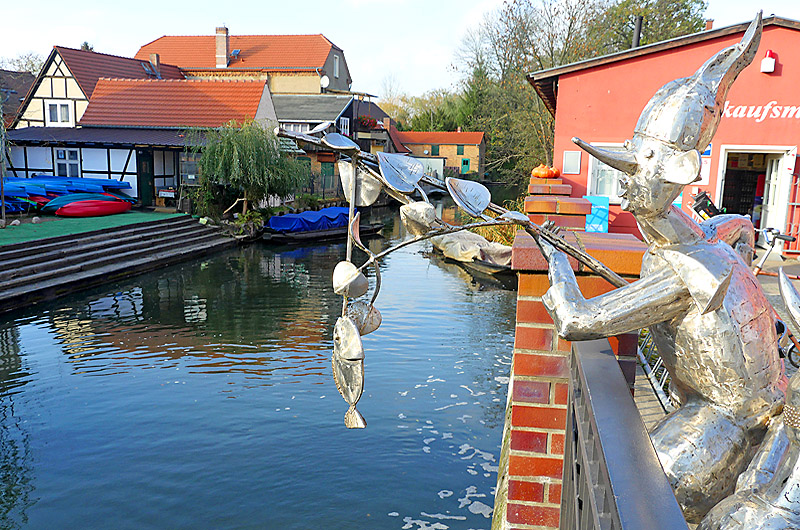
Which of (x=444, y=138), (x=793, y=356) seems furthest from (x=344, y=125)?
(x=793, y=356)

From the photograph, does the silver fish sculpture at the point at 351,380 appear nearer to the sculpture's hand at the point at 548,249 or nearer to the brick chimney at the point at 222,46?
the sculpture's hand at the point at 548,249

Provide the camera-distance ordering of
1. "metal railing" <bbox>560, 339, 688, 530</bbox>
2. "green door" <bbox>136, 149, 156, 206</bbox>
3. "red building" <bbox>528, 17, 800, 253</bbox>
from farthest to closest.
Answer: "green door" <bbox>136, 149, 156, 206</bbox> → "red building" <bbox>528, 17, 800, 253</bbox> → "metal railing" <bbox>560, 339, 688, 530</bbox>

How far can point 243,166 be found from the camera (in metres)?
22.4

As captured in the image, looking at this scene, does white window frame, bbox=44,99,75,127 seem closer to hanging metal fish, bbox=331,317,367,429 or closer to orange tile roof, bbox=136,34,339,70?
orange tile roof, bbox=136,34,339,70

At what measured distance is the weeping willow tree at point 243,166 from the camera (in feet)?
73.2

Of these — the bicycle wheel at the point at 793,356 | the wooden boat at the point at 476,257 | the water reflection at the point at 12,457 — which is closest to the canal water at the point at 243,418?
the water reflection at the point at 12,457

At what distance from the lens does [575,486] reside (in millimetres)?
2014

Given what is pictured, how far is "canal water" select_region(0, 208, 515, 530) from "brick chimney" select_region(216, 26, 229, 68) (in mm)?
36366

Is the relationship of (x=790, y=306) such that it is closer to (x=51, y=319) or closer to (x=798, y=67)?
(x=51, y=319)

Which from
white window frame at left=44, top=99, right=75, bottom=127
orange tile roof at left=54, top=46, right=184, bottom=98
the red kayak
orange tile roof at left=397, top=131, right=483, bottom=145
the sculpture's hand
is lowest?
the red kayak

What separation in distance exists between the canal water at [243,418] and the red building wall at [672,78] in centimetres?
464

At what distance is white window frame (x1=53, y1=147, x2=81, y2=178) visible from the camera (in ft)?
84.9

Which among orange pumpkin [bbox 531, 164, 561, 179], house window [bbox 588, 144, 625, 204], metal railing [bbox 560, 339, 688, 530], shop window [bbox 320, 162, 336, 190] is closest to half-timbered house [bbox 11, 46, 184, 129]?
shop window [bbox 320, 162, 336, 190]

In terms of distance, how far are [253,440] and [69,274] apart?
1024 cm
